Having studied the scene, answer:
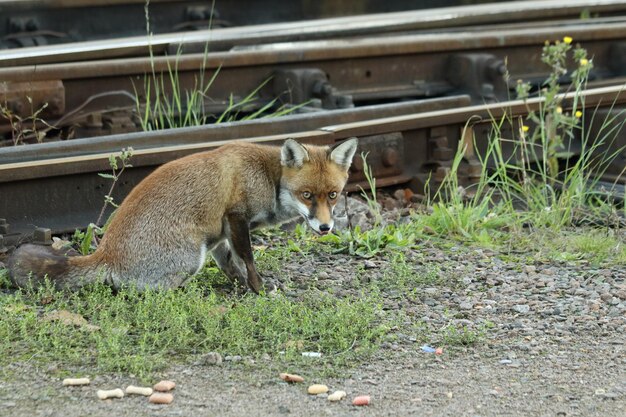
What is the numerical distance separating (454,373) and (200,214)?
187cm

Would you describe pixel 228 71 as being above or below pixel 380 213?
above

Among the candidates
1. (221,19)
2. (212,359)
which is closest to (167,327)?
(212,359)

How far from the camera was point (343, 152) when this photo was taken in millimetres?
6730

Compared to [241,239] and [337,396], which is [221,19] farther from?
[337,396]

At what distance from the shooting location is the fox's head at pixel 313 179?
6496 mm

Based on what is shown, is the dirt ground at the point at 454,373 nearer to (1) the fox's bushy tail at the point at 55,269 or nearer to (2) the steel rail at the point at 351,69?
(1) the fox's bushy tail at the point at 55,269

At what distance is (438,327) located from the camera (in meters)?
6.18

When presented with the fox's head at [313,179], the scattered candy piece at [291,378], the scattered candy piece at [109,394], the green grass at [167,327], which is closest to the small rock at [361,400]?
the scattered candy piece at [291,378]

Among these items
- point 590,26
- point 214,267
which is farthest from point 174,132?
point 590,26

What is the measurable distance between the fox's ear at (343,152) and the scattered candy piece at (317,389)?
188 centimetres

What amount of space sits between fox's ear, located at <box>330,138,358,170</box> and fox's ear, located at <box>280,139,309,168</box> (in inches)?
7.3

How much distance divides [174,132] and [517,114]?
3109mm

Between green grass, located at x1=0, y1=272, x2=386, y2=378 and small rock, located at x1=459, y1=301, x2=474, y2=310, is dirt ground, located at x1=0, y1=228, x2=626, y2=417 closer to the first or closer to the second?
small rock, located at x1=459, y1=301, x2=474, y2=310

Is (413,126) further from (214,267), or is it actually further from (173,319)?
(173,319)
